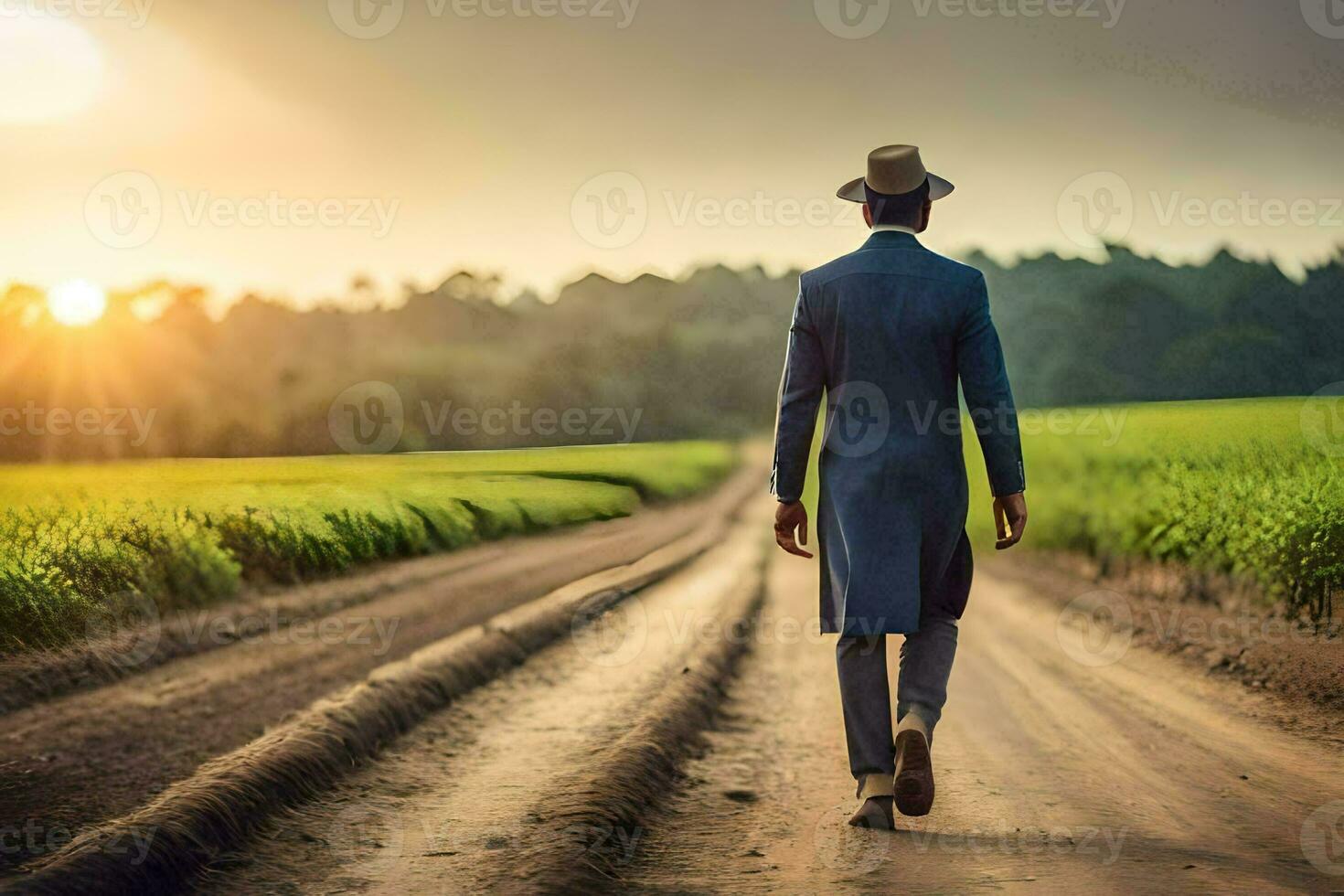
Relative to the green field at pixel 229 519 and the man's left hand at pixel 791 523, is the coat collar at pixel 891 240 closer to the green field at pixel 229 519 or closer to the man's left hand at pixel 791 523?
the man's left hand at pixel 791 523

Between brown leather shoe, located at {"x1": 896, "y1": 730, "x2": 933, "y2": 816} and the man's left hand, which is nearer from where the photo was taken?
brown leather shoe, located at {"x1": 896, "y1": 730, "x2": 933, "y2": 816}

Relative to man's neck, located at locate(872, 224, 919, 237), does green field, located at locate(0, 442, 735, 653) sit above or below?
below

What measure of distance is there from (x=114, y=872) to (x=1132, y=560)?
11.6 metres

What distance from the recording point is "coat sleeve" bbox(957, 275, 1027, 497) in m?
4.70

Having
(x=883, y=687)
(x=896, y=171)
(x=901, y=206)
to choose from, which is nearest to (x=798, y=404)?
(x=901, y=206)

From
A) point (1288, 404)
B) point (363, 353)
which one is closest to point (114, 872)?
point (363, 353)

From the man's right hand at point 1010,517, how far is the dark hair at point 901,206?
4.14 feet

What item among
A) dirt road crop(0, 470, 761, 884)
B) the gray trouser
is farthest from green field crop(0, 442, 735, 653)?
the gray trouser

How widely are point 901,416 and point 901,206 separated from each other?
3.05 feet

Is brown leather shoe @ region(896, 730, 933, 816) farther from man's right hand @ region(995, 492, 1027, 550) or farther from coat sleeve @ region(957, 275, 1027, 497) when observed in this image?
coat sleeve @ region(957, 275, 1027, 497)

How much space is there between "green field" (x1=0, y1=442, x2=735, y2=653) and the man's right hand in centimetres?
485

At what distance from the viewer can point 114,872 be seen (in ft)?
13.7

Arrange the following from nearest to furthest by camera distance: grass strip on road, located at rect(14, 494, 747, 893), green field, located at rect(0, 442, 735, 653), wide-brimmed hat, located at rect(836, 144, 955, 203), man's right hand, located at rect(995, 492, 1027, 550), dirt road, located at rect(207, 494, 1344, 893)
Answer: dirt road, located at rect(207, 494, 1344, 893) < grass strip on road, located at rect(14, 494, 747, 893) < man's right hand, located at rect(995, 492, 1027, 550) < wide-brimmed hat, located at rect(836, 144, 955, 203) < green field, located at rect(0, 442, 735, 653)

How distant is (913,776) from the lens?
4422 mm
